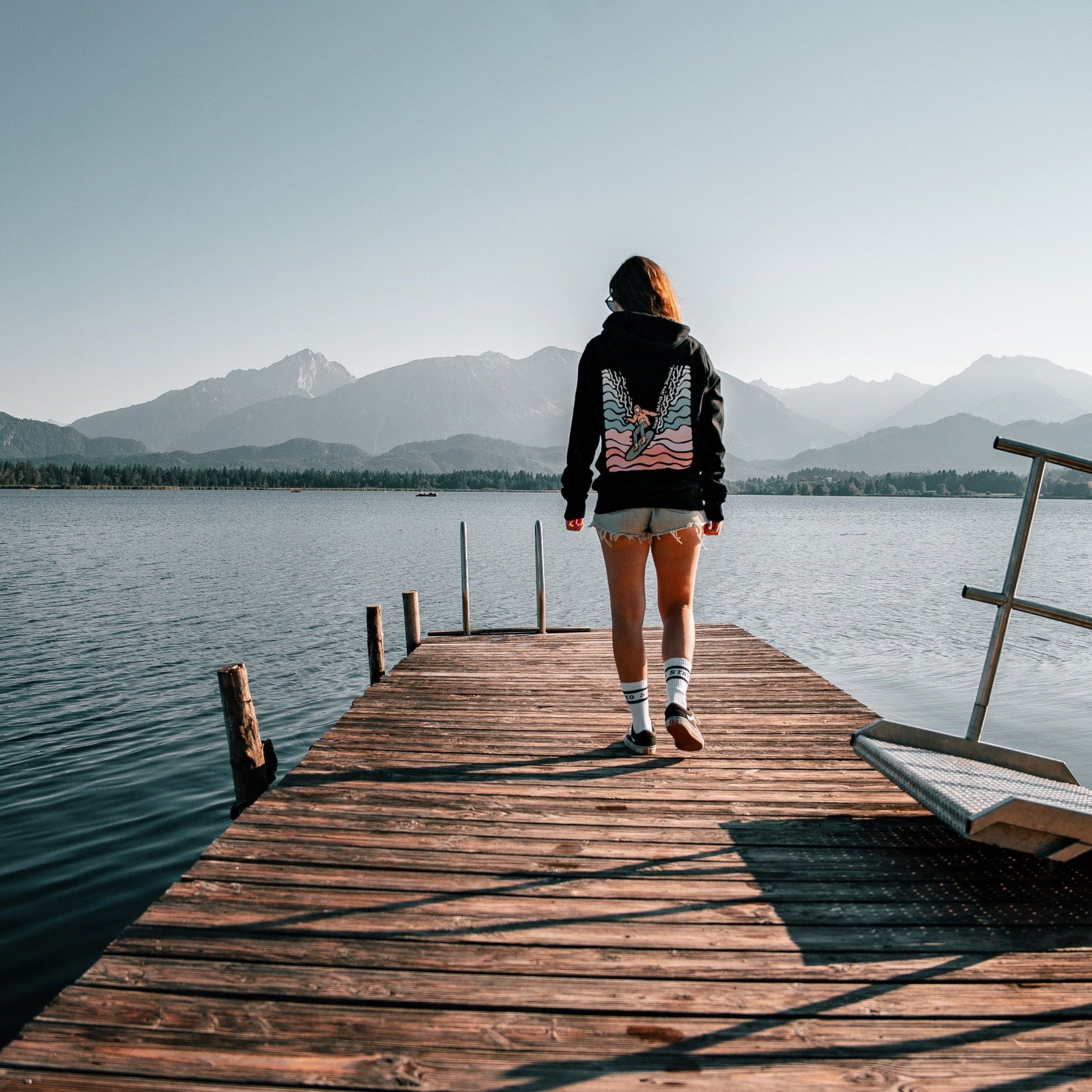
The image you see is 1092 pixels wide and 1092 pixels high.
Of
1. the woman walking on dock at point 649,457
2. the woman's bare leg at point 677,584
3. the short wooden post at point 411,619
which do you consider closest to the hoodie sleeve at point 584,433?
the woman walking on dock at point 649,457

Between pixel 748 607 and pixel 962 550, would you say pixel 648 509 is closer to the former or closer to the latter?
pixel 748 607

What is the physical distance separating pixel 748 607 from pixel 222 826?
2097 cm

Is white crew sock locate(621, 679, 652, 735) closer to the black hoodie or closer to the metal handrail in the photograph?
the black hoodie

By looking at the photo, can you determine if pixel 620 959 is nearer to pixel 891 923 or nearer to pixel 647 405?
pixel 891 923

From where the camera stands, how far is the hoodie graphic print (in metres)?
4.29

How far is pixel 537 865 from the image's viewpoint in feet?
10.5

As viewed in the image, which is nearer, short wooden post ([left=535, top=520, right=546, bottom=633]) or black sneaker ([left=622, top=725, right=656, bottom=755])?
black sneaker ([left=622, top=725, right=656, bottom=755])

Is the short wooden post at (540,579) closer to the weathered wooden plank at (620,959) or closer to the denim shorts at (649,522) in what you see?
the denim shorts at (649,522)

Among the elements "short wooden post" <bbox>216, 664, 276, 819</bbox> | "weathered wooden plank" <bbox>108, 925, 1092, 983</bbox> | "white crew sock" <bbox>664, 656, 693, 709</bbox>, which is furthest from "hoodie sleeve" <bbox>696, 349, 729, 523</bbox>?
"short wooden post" <bbox>216, 664, 276, 819</bbox>

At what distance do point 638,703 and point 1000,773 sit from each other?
1.89 m

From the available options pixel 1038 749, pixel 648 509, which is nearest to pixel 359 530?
pixel 1038 749

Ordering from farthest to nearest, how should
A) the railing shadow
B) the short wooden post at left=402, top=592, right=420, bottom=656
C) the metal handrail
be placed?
the short wooden post at left=402, top=592, right=420, bottom=656 < the metal handrail < the railing shadow

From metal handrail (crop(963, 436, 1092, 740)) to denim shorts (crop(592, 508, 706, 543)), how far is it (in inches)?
55.3

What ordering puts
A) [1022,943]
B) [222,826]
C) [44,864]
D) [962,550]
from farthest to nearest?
[962,550]
[222,826]
[44,864]
[1022,943]
